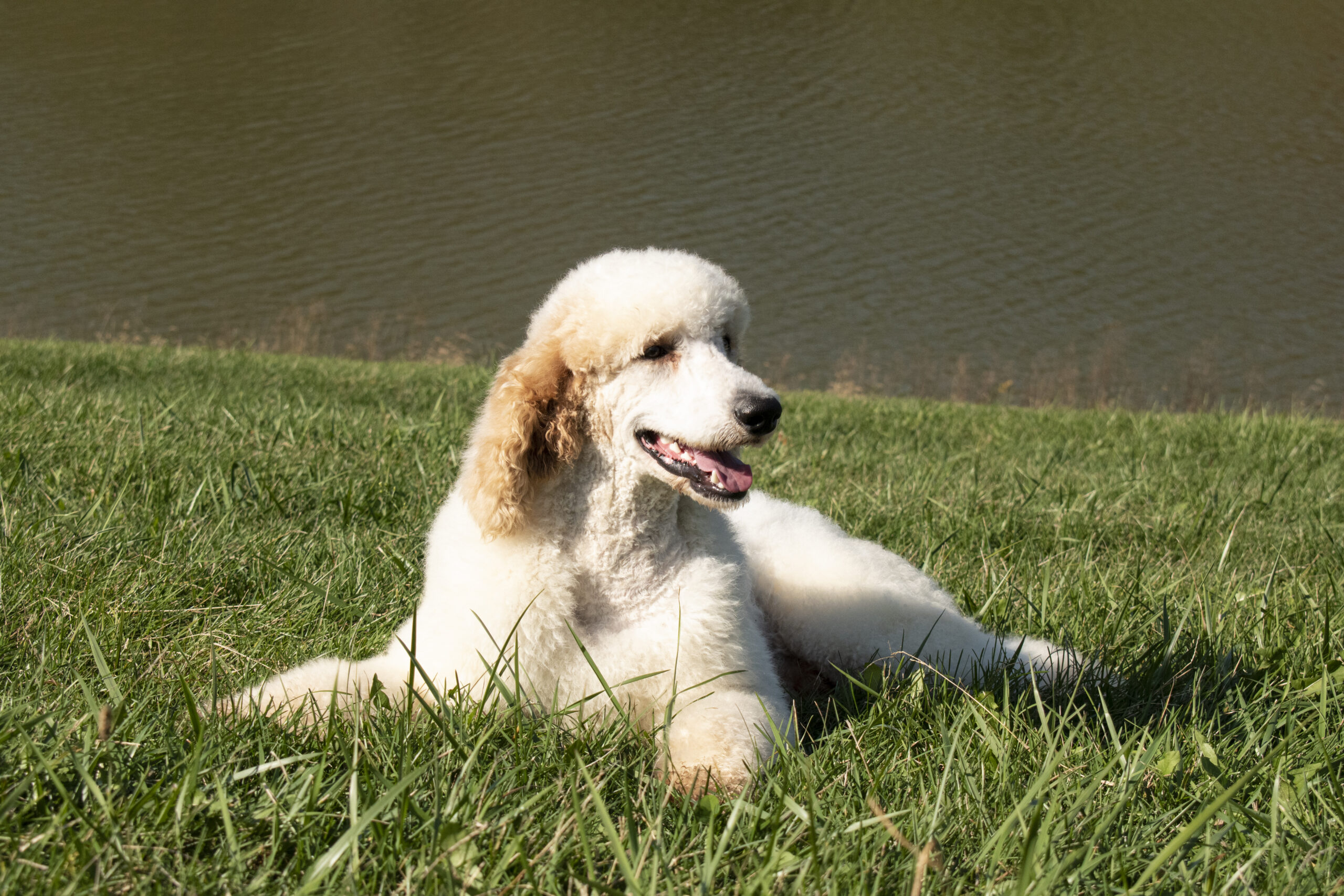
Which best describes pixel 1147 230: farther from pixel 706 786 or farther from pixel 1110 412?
pixel 706 786

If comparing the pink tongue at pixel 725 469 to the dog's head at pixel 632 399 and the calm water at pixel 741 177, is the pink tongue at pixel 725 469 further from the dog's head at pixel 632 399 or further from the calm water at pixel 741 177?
the calm water at pixel 741 177

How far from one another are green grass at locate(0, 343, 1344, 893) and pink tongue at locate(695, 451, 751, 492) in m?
0.57

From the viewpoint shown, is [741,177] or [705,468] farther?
[741,177]

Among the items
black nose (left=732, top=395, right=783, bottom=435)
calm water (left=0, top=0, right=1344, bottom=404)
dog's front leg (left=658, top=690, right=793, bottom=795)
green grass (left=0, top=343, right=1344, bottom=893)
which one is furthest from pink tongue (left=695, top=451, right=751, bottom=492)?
calm water (left=0, top=0, right=1344, bottom=404)

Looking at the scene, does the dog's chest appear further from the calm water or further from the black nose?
the calm water

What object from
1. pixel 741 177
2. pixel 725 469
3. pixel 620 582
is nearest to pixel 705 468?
pixel 725 469

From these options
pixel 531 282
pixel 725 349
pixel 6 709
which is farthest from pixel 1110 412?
pixel 531 282

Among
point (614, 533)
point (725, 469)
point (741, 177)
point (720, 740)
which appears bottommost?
point (741, 177)

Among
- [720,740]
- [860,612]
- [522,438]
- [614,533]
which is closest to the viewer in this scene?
[720,740]

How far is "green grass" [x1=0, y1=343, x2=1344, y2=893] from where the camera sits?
159cm

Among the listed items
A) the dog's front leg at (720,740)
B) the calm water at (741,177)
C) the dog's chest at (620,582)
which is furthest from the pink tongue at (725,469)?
the calm water at (741,177)

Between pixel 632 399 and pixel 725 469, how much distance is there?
26 cm

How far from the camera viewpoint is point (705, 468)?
7.35 ft

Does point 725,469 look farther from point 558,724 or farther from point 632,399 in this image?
point 558,724
